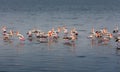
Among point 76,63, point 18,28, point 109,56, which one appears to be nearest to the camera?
point 76,63

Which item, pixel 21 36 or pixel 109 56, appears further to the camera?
pixel 21 36

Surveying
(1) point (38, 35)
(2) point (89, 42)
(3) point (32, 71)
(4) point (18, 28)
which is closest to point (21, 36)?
(1) point (38, 35)

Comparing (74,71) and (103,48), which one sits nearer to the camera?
(74,71)

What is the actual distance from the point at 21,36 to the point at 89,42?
7.57 meters

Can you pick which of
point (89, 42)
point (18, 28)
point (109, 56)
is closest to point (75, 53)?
point (109, 56)

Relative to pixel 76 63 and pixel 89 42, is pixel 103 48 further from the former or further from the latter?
pixel 76 63

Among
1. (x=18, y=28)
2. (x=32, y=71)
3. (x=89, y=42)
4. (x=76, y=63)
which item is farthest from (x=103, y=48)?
(x=18, y=28)

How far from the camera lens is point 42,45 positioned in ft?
169

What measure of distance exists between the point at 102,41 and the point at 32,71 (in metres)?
18.3

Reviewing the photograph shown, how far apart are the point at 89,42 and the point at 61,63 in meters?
12.7

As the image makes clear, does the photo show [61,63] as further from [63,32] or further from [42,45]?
[63,32]

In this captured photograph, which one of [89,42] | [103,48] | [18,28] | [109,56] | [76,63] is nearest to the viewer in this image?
[76,63]

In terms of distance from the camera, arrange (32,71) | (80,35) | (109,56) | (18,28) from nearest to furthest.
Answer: (32,71), (109,56), (80,35), (18,28)

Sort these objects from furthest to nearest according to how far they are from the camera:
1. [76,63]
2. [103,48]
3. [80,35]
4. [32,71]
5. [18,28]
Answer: [18,28], [80,35], [103,48], [76,63], [32,71]
